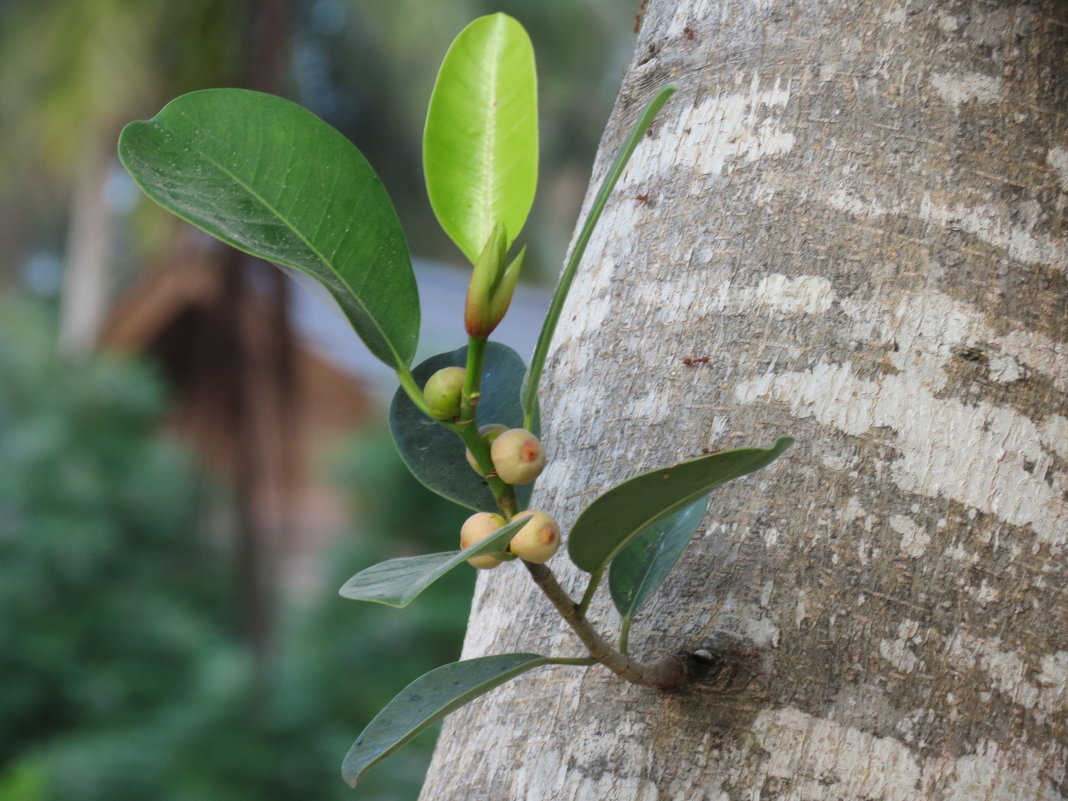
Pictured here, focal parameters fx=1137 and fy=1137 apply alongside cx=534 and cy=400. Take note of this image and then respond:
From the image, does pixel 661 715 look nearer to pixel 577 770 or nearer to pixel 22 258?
pixel 577 770

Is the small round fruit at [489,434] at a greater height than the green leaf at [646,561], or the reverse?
the small round fruit at [489,434]

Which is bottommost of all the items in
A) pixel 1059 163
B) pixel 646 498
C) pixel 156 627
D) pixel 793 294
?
pixel 156 627

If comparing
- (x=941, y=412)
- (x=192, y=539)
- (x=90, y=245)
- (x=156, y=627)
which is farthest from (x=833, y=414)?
(x=90, y=245)

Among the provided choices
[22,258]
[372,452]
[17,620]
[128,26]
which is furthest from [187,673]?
[22,258]

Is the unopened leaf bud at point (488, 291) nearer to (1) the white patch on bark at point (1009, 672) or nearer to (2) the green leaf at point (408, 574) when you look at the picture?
(2) the green leaf at point (408, 574)

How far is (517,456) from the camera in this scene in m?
0.43

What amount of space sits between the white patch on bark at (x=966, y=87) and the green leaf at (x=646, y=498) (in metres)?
0.27

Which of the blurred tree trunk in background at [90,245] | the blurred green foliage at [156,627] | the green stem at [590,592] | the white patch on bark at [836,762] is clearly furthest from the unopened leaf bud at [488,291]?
the blurred tree trunk in background at [90,245]

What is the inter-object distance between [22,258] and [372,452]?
15373 mm

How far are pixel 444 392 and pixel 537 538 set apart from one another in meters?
0.06

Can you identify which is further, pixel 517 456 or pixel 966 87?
pixel 966 87

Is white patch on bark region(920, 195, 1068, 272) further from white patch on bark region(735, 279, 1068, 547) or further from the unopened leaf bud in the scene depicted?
the unopened leaf bud

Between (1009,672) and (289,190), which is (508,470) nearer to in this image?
(289,190)

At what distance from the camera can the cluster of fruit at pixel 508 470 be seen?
16.4 inches
